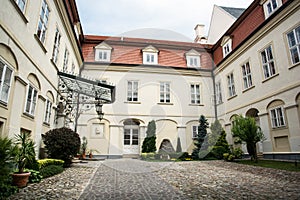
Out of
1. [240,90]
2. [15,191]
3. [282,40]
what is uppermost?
[282,40]

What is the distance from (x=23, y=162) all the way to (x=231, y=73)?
1509 cm

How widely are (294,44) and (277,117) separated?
3841 millimetres

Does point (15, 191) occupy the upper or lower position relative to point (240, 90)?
lower

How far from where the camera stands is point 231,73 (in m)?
16.6

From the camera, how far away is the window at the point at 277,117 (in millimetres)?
11419

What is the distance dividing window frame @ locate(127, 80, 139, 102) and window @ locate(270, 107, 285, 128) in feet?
33.6

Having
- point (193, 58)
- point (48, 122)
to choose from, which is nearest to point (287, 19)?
point (193, 58)

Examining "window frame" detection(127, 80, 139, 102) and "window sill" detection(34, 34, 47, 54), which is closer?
"window sill" detection(34, 34, 47, 54)

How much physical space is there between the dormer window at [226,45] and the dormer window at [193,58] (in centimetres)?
288

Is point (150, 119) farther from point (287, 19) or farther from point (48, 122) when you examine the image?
point (287, 19)

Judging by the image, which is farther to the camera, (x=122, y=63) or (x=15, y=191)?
(x=122, y=63)

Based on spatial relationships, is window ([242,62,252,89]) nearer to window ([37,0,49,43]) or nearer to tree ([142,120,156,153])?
tree ([142,120,156,153])

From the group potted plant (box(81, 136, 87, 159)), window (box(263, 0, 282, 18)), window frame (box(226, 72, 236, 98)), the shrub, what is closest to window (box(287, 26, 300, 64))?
window (box(263, 0, 282, 18))

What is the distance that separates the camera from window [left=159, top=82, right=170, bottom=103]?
1888 centimetres
